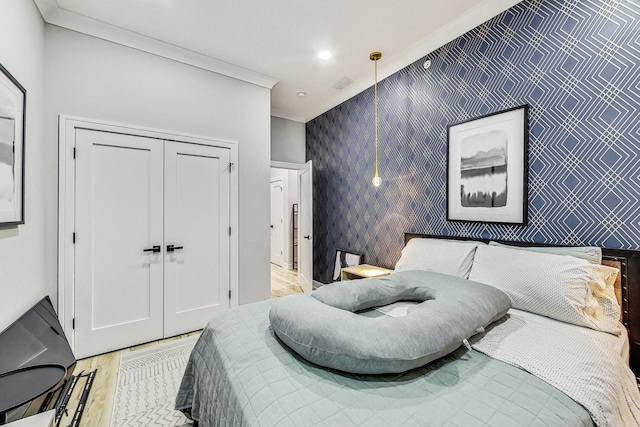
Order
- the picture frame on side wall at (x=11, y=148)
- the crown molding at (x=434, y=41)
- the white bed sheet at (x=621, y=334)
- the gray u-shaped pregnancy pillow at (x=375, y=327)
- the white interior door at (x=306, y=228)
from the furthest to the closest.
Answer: the white interior door at (x=306, y=228) → the crown molding at (x=434, y=41) → the picture frame on side wall at (x=11, y=148) → the white bed sheet at (x=621, y=334) → the gray u-shaped pregnancy pillow at (x=375, y=327)

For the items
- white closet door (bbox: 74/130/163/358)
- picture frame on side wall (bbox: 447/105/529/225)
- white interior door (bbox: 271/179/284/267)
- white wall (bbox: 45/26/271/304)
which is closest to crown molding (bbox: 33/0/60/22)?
white wall (bbox: 45/26/271/304)

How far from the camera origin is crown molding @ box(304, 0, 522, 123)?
2285 millimetres

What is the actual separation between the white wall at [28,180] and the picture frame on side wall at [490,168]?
3243 millimetres

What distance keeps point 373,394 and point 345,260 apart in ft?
9.67

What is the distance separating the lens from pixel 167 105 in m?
2.90

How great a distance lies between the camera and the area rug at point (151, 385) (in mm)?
1774

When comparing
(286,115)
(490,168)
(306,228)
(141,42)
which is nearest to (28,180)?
(141,42)

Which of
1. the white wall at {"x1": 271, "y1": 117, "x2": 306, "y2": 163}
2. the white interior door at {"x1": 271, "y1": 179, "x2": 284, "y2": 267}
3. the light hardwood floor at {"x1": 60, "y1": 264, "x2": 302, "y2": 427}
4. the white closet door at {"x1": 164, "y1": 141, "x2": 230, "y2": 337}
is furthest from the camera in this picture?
the white interior door at {"x1": 271, "y1": 179, "x2": 284, "y2": 267}

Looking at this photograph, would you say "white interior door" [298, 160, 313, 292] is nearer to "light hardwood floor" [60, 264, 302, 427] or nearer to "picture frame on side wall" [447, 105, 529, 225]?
"light hardwood floor" [60, 264, 302, 427]

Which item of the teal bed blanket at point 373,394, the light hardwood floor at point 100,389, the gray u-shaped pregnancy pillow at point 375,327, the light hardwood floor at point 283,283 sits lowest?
the light hardwood floor at point 100,389

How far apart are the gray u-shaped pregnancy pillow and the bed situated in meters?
0.07

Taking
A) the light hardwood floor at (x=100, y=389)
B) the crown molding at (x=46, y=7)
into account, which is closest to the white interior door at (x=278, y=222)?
the light hardwood floor at (x=100, y=389)

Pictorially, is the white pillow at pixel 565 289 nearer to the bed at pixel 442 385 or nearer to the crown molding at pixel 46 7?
the bed at pixel 442 385

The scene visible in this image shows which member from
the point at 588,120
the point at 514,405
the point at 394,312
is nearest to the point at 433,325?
the point at 514,405
